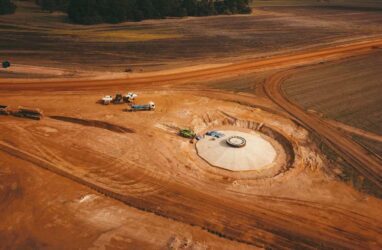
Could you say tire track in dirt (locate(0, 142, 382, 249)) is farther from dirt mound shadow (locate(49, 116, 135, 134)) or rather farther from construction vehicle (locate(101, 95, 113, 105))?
construction vehicle (locate(101, 95, 113, 105))

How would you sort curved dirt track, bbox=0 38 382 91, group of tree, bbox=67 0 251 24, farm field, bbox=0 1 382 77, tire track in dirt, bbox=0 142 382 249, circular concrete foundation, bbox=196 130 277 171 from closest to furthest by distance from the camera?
1. tire track in dirt, bbox=0 142 382 249
2. circular concrete foundation, bbox=196 130 277 171
3. curved dirt track, bbox=0 38 382 91
4. farm field, bbox=0 1 382 77
5. group of tree, bbox=67 0 251 24

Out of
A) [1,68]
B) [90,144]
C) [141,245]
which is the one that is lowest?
[141,245]

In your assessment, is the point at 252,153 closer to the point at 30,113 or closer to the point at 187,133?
the point at 187,133

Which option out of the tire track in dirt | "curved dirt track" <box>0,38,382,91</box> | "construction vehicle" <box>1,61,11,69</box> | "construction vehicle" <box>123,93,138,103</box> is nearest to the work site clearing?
the tire track in dirt

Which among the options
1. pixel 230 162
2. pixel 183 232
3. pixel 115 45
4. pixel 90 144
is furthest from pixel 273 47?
pixel 183 232

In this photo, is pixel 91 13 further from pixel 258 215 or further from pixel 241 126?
pixel 258 215

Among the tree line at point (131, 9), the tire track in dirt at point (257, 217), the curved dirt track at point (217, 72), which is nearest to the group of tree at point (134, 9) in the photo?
the tree line at point (131, 9)

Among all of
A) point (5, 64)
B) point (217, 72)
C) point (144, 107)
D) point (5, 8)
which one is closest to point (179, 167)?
point (144, 107)
